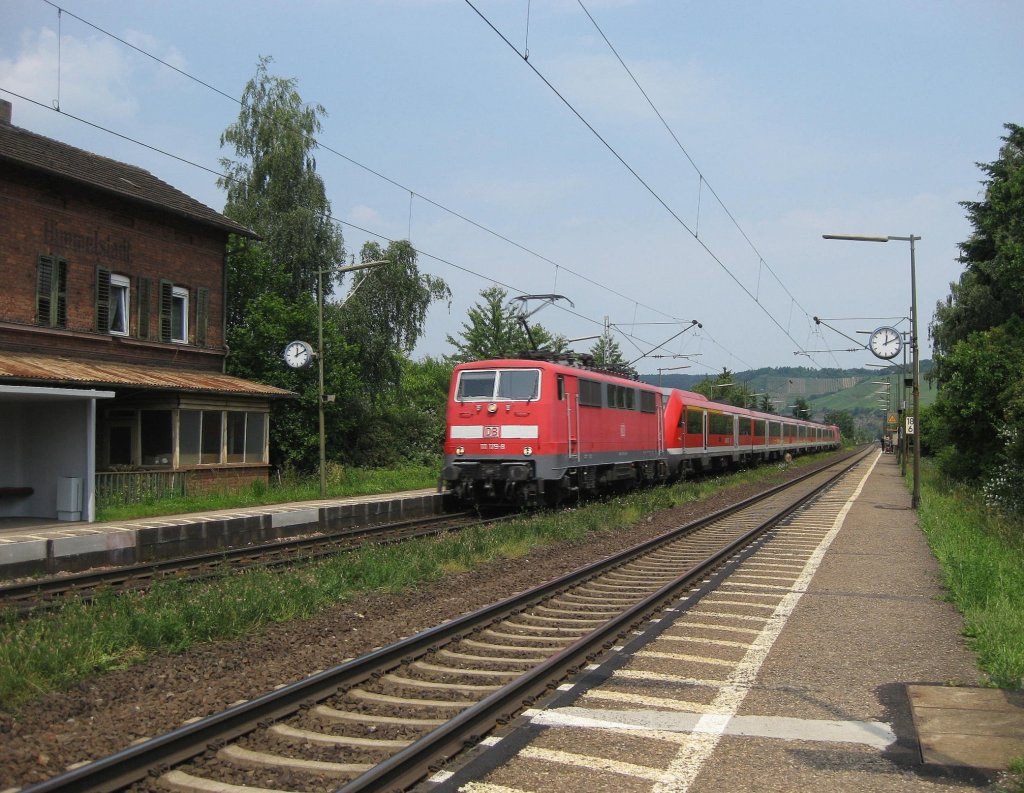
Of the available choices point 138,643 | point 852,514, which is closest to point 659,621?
point 138,643

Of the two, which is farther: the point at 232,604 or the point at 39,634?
the point at 232,604

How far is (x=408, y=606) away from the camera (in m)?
9.81

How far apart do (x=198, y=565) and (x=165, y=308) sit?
13.2 metres

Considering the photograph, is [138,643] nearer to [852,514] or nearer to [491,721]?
[491,721]

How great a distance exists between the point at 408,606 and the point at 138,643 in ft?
9.59

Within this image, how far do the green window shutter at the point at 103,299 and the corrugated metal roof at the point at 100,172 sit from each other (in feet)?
6.51

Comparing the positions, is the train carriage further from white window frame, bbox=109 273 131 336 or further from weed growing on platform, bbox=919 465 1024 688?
white window frame, bbox=109 273 131 336

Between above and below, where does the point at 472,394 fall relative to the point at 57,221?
below

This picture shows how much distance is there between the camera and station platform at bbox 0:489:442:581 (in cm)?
1324

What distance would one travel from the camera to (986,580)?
10141 millimetres

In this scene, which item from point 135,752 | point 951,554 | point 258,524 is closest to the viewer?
point 135,752

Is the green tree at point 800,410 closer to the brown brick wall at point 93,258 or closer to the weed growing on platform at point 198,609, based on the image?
the brown brick wall at point 93,258

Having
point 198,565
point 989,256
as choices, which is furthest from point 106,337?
point 989,256

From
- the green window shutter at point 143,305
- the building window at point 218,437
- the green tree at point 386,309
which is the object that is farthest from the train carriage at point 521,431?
the green tree at point 386,309
